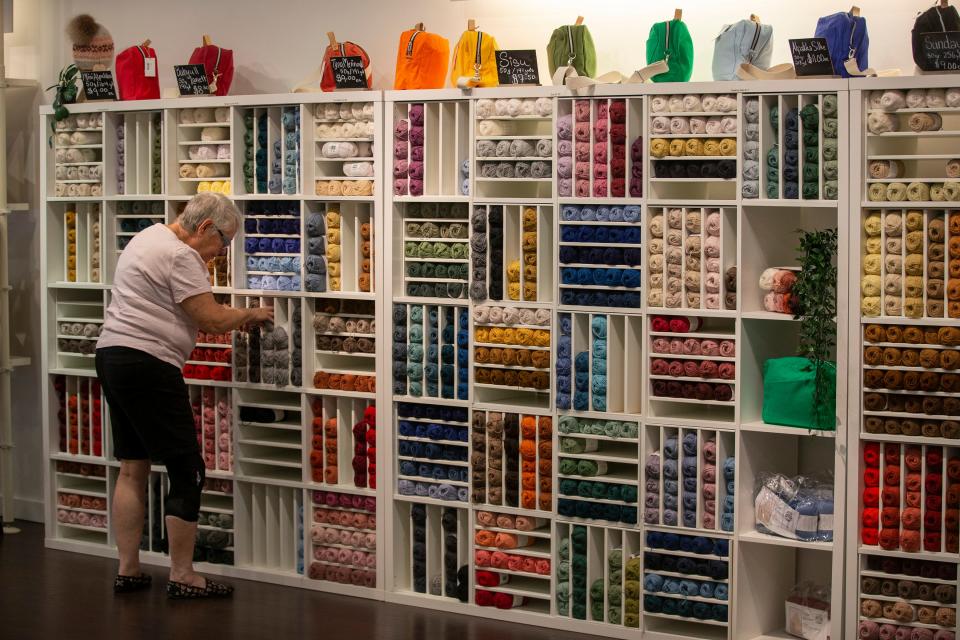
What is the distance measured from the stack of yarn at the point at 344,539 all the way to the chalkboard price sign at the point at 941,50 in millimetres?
2927

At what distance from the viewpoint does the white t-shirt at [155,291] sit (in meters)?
5.42

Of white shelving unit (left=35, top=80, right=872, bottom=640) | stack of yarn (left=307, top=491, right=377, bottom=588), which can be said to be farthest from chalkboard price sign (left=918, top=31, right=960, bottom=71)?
stack of yarn (left=307, top=491, right=377, bottom=588)

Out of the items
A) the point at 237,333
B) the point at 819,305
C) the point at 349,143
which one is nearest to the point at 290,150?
the point at 349,143

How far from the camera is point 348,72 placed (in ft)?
18.7

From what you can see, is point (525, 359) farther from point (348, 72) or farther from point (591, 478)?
point (348, 72)

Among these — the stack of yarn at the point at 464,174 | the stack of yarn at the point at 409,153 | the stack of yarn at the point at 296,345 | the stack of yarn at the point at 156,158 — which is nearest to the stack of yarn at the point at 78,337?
the stack of yarn at the point at 156,158

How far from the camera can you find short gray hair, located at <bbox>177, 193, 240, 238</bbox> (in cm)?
548

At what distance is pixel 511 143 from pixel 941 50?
5.51 feet

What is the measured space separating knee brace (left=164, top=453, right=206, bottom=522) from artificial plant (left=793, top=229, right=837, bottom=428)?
2543 mm

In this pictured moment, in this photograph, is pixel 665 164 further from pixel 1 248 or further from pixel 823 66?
pixel 1 248

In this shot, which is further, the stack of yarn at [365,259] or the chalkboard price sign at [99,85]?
the chalkboard price sign at [99,85]

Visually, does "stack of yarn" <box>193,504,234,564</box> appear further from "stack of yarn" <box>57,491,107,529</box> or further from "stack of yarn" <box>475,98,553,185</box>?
"stack of yarn" <box>475,98,553,185</box>

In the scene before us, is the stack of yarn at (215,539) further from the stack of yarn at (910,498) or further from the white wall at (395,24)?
the stack of yarn at (910,498)

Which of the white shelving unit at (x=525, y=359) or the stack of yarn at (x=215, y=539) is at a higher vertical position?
the white shelving unit at (x=525, y=359)
